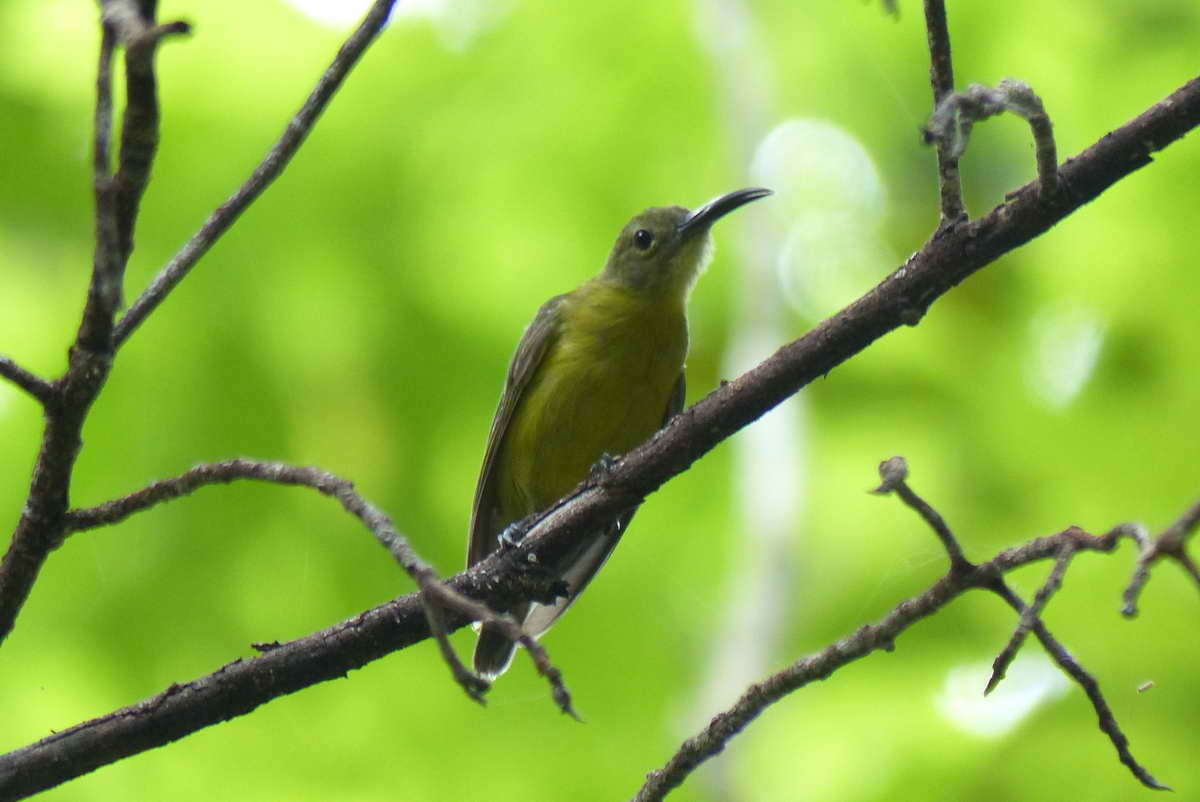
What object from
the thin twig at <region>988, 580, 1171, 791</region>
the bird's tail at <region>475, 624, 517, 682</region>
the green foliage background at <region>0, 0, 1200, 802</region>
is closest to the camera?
the thin twig at <region>988, 580, 1171, 791</region>

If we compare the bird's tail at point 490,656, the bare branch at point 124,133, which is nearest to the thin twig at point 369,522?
the bare branch at point 124,133

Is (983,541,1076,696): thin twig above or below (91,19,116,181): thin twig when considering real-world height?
below

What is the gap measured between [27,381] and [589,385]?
138 inches

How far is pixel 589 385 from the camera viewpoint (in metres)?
5.67

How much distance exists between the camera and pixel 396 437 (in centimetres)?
702

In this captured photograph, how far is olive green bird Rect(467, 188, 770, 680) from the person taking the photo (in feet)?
18.6

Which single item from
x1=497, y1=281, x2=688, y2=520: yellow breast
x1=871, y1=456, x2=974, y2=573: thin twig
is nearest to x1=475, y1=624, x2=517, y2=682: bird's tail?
x1=497, y1=281, x2=688, y2=520: yellow breast

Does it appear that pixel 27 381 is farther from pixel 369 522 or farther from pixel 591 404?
pixel 591 404

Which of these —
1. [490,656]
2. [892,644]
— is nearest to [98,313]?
[892,644]

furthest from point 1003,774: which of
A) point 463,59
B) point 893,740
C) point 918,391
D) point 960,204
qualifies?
point 463,59

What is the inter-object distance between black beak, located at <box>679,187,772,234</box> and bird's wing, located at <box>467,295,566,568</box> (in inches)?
28.4

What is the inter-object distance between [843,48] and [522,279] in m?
2.40

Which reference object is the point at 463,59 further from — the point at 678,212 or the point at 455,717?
the point at 455,717

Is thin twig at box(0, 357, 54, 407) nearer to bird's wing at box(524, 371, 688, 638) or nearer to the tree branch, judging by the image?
the tree branch
